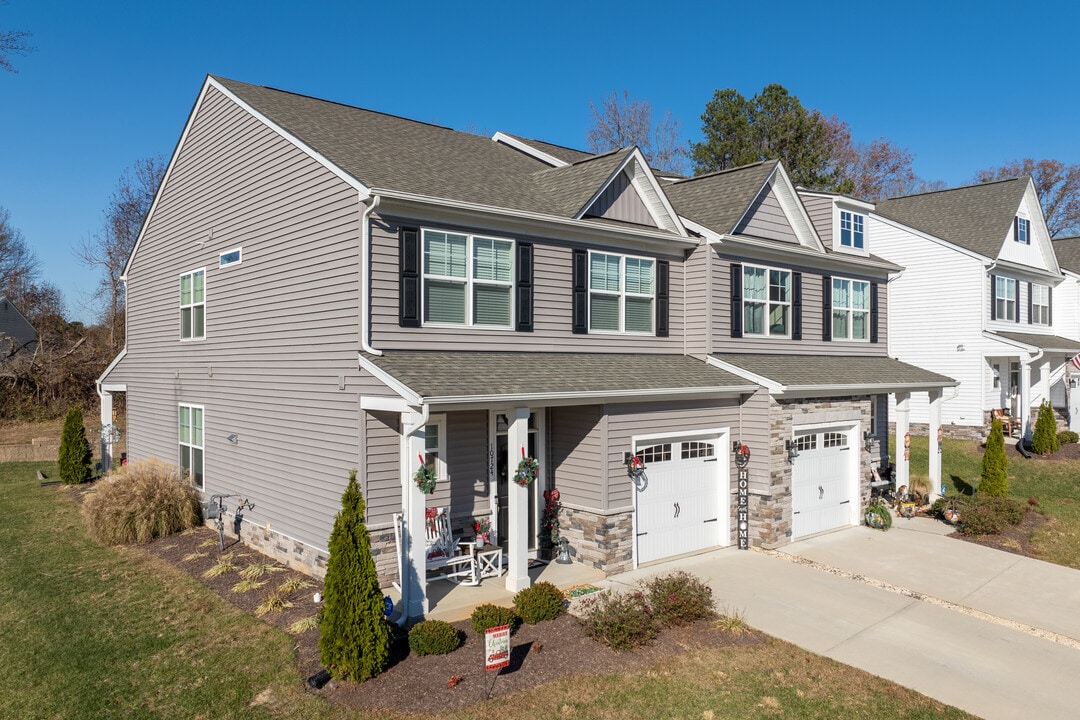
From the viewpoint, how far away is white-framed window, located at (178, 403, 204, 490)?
15.1m

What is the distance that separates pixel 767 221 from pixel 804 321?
2441mm

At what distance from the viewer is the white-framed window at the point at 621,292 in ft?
42.4

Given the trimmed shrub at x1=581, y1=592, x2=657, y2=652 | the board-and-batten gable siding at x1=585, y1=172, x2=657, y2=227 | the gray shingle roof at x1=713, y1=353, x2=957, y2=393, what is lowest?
the trimmed shrub at x1=581, y1=592, x2=657, y2=652

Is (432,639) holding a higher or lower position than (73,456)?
lower

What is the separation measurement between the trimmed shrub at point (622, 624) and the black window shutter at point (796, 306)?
8.73 m

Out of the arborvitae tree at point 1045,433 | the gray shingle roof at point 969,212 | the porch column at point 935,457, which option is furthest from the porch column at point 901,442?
the gray shingle roof at point 969,212

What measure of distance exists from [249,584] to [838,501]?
11334 mm

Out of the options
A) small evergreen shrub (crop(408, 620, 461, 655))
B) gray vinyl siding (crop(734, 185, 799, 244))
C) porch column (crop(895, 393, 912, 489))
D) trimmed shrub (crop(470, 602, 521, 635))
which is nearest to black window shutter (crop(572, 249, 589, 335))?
gray vinyl siding (crop(734, 185, 799, 244))

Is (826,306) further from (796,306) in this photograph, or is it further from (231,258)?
(231,258)

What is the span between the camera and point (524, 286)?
38.7ft

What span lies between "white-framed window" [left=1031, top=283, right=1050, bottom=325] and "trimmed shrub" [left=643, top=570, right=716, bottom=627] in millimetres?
25245

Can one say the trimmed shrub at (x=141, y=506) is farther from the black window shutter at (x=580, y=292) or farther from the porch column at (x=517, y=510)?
the black window shutter at (x=580, y=292)

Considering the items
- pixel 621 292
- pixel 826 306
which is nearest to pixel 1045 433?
pixel 826 306

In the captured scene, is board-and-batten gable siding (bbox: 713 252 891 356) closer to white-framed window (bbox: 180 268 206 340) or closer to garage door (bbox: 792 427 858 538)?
garage door (bbox: 792 427 858 538)
